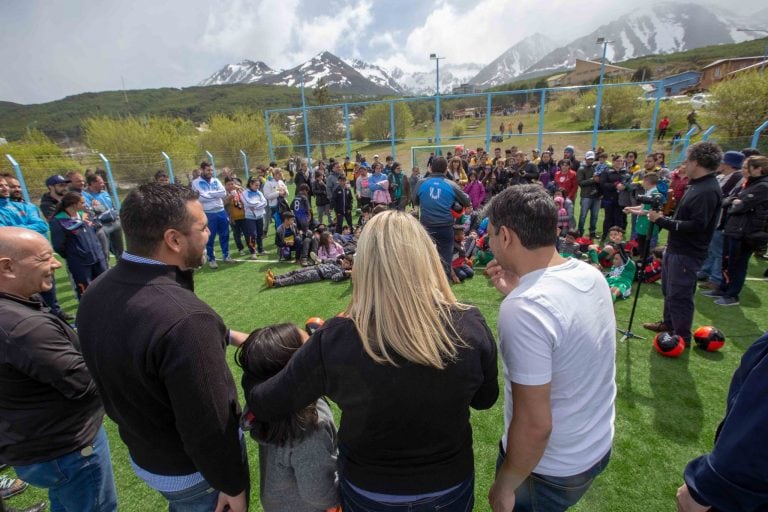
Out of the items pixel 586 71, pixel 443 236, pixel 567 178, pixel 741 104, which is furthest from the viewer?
pixel 586 71

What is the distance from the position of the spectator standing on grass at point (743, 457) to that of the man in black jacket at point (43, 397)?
2.55 m

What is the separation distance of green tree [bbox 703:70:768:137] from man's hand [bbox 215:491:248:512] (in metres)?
26.1

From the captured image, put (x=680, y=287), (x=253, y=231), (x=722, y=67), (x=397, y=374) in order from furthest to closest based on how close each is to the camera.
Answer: (x=722, y=67) → (x=253, y=231) → (x=680, y=287) → (x=397, y=374)

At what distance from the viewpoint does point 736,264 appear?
5340 millimetres

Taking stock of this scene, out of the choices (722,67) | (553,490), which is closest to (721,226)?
(553,490)

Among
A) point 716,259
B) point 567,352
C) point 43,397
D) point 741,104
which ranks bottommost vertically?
point 716,259

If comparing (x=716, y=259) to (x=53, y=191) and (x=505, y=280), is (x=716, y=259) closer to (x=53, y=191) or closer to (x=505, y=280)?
(x=505, y=280)

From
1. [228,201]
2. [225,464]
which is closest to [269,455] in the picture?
[225,464]

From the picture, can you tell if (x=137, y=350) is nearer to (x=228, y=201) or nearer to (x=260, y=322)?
(x=260, y=322)

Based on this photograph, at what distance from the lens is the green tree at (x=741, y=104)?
1886cm

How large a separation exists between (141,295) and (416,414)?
1062mm

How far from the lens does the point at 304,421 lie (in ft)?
5.09

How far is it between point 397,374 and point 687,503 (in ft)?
3.30

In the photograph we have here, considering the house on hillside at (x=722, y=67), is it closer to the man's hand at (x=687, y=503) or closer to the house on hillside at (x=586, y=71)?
the house on hillside at (x=586, y=71)
